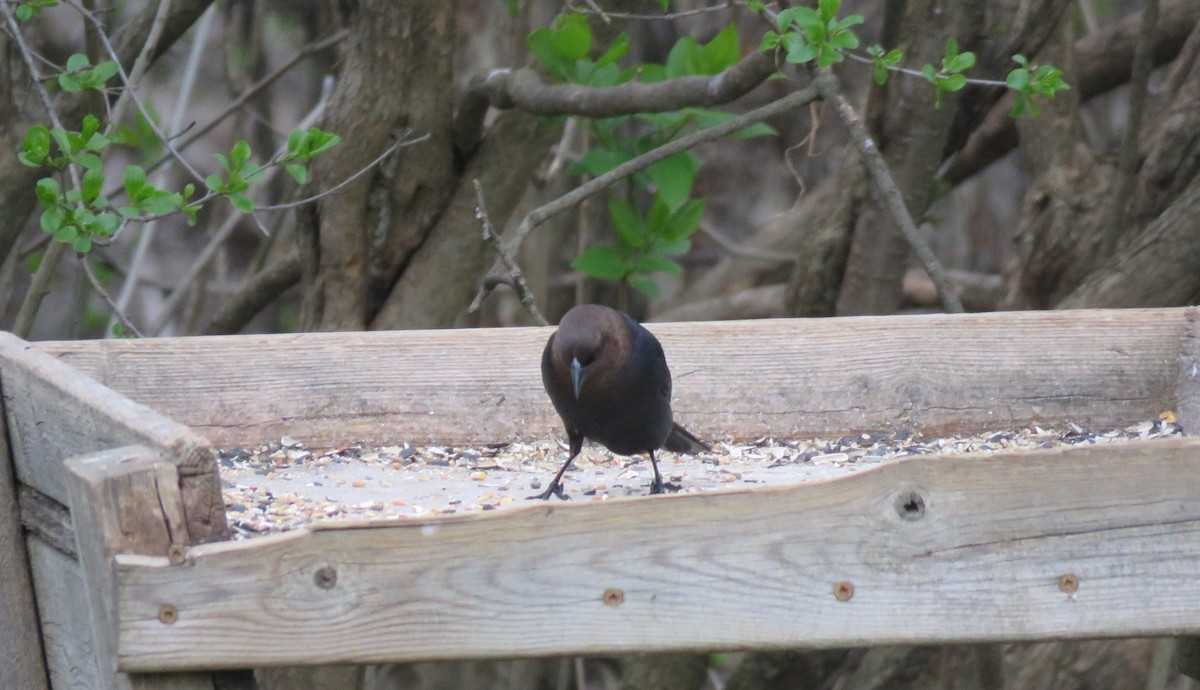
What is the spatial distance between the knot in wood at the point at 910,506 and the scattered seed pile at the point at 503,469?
1.67ft

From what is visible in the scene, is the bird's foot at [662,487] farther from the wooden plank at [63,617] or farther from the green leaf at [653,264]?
the green leaf at [653,264]

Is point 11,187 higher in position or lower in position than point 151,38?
lower

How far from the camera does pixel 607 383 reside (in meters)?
2.83

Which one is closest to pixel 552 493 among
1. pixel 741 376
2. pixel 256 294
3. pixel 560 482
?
pixel 560 482

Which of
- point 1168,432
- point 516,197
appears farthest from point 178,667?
point 516,197

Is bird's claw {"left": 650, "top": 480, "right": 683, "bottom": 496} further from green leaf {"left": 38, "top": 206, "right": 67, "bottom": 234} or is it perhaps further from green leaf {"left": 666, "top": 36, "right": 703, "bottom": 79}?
green leaf {"left": 666, "top": 36, "right": 703, "bottom": 79}

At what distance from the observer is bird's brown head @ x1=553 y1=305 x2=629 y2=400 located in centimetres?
277

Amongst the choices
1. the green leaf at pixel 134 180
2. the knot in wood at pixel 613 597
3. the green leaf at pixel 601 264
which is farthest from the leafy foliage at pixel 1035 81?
the green leaf at pixel 134 180

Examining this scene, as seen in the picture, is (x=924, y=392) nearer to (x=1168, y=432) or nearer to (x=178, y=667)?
(x=1168, y=432)

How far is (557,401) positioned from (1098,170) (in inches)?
110

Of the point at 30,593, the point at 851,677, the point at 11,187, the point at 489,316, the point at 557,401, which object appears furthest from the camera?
the point at 489,316

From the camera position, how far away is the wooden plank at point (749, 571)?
1938mm

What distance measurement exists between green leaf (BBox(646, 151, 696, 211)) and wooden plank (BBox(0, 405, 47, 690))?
6.53ft

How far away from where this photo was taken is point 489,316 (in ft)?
22.5
